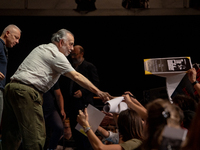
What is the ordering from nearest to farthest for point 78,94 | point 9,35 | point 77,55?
1. point 9,35
2. point 78,94
3. point 77,55

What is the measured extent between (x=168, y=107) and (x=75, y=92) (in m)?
2.15

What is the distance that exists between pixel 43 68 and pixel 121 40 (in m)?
2.79

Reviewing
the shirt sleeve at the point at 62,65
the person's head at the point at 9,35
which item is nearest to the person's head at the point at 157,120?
the shirt sleeve at the point at 62,65

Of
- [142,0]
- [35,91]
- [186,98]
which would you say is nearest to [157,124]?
[186,98]

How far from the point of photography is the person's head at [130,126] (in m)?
1.54

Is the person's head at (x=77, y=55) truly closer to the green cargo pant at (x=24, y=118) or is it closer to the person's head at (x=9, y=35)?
the person's head at (x=9, y=35)

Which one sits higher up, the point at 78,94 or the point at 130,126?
the point at 130,126

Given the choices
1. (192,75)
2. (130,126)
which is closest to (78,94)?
(192,75)

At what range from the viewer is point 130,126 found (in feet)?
5.07

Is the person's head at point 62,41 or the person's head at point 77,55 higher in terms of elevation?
the person's head at point 62,41

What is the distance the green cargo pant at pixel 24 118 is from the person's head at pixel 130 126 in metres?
0.71

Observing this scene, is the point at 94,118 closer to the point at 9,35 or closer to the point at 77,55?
the point at 9,35

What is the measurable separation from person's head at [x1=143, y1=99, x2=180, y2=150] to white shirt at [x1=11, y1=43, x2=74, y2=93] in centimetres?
109

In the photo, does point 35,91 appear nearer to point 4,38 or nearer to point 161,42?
point 4,38
